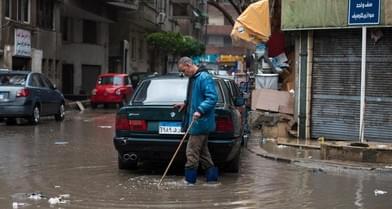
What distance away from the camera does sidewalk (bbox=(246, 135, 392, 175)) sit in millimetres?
11156

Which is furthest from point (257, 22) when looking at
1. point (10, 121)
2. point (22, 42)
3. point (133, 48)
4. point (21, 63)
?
point (133, 48)

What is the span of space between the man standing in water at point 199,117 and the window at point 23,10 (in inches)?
889

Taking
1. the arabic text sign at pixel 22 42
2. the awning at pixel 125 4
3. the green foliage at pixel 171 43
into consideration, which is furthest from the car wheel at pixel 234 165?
the green foliage at pixel 171 43

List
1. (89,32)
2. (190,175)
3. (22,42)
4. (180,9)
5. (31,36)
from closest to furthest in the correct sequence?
(190,175) → (22,42) → (31,36) → (89,32) → (180,9)

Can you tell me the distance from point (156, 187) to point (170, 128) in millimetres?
992

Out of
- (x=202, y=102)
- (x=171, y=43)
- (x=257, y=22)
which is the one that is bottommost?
(x=202, y=102)

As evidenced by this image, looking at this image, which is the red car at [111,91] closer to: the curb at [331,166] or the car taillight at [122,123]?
the curb at [331,166]

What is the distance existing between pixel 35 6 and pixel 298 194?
83.9 ft

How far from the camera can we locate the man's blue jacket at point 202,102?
9.00 m

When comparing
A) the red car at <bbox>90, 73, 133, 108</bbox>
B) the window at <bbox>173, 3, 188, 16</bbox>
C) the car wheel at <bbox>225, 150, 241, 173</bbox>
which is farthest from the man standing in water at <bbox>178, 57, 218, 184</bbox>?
the window at <bbox>173, 3, 188, 16</bbox>

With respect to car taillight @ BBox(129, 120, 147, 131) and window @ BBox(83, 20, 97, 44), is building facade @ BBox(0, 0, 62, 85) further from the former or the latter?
car taillight @ BBox(129, 120, 147, 131)

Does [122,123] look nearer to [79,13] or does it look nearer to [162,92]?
[162,92]

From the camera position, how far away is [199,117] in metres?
8.97

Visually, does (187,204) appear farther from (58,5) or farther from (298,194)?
(58,5)
